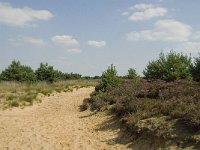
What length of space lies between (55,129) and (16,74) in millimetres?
27944

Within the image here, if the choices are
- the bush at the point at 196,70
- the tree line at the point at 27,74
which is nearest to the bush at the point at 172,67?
the bush at the point at 196,70

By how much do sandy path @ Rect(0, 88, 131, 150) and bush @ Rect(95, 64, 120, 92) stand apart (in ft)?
8.28

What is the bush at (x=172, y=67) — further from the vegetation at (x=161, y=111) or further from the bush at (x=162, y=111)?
the bush at (x=162, y=111)

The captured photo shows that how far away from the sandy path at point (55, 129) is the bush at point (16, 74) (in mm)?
20030

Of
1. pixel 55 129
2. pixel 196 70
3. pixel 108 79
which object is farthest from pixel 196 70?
pixel 55 129

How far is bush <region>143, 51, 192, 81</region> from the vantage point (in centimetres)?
2288

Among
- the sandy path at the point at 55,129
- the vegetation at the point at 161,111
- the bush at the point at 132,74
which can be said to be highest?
the bush at the point at 132,74

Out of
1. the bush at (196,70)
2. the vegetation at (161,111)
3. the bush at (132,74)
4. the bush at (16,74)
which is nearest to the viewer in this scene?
the vegetation at (161,111)

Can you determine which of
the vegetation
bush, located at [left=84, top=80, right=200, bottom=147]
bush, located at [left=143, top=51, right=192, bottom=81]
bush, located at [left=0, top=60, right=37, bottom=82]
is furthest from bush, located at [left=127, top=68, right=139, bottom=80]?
bush, located at [left=84, top=80, right=200, bottom=147]

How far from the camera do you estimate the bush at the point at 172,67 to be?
22875 mm

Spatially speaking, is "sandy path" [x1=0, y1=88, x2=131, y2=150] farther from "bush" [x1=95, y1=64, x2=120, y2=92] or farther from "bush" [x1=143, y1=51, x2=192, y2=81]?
"bush" [x1=143, y1=51, x2=192, y2=81]

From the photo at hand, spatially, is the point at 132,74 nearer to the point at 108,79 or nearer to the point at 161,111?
the point at 108,79

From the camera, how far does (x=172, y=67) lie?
23578 mm

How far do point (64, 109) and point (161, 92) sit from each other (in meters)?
7.13
